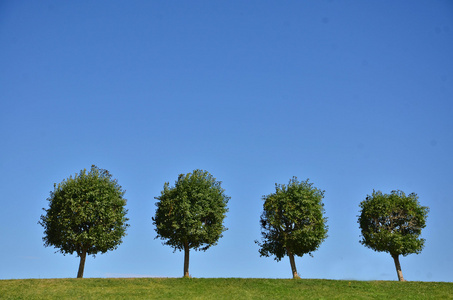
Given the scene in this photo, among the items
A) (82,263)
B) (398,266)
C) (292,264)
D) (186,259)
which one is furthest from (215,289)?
(398,266)

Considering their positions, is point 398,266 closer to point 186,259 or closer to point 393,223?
point 393,223

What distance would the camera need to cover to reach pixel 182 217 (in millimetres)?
61906

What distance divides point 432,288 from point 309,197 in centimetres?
2148

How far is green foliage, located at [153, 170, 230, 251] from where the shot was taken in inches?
2418

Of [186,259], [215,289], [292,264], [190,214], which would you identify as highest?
[190,214]

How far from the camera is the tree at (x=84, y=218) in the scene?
5991 centimetres

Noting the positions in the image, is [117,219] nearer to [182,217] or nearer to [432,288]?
[182,217]

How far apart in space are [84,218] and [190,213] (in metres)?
15.4

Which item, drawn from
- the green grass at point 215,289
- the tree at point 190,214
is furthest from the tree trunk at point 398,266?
the tree at point 190,214

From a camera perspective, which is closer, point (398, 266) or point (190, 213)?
point (190, 213)

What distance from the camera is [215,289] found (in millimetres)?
47625

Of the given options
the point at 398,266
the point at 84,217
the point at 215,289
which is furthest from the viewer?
the point at 398,266

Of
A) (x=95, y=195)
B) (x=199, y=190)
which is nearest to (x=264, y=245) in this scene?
(x=199, y=190)

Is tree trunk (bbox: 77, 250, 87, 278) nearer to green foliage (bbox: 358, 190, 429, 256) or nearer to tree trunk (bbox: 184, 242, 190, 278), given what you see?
tree trunk (bbox: 184, 242, 190, 278)
